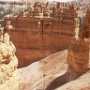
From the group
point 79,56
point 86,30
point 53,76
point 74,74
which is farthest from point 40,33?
point 79,56

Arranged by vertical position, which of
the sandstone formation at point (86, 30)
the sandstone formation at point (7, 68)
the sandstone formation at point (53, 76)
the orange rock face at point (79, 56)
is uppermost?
the sandstone formation at point (7, 68)

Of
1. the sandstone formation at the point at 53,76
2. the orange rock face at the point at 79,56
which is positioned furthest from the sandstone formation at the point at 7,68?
the orange rock face at the point at 79,56

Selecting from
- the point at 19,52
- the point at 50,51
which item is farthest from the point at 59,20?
the point at 19,52

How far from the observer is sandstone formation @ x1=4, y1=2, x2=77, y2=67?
37.2 metres

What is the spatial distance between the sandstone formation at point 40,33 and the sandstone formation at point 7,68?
27.3m

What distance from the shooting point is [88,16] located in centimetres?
2861

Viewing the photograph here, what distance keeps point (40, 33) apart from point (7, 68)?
29222 millimetres

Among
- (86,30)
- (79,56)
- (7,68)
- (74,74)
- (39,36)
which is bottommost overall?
(74,74)

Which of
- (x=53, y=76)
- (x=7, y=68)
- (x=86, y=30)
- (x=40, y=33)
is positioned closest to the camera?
(x=7, y=68)

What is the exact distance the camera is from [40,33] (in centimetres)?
3844

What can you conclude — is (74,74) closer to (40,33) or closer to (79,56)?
(79,56)

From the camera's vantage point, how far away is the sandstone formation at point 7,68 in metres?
9.10

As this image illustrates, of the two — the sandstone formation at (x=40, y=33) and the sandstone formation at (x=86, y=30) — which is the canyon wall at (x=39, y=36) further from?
the sandstone formation at (x=86, y=30)

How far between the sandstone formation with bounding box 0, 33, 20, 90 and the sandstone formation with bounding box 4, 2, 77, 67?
89.4ft
